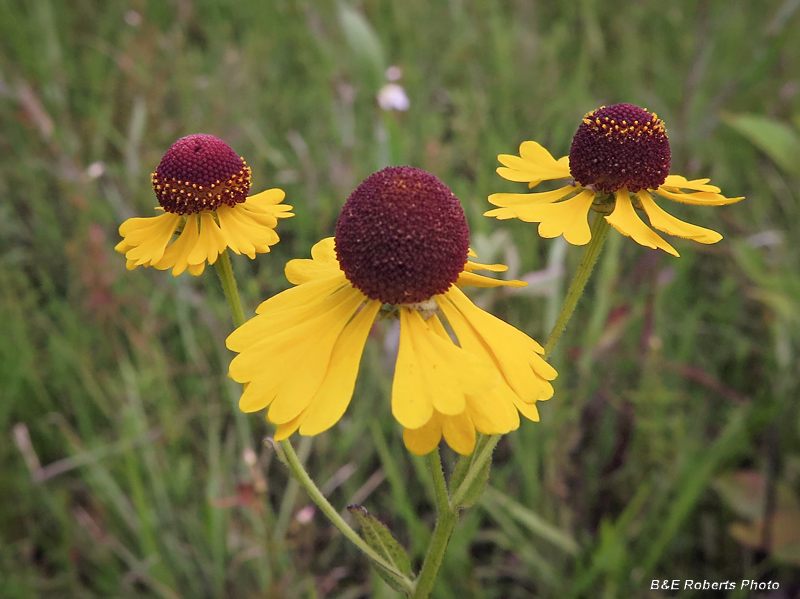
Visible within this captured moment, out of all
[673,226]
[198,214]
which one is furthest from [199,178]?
[673,226]

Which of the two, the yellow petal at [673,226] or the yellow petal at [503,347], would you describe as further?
the yellow petal at [673,226]

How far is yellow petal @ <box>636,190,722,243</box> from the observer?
101 centimetres

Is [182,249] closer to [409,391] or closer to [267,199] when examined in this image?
[267,199]

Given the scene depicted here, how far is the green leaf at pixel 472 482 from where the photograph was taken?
41.0 inches

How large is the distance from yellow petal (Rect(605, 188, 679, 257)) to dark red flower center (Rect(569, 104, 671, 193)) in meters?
0.03

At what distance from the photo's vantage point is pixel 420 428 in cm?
85

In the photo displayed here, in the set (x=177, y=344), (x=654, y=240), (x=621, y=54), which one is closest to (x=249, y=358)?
(x=654, y=240)

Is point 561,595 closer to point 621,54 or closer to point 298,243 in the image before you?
point 298,243

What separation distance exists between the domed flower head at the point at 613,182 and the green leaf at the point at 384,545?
0.56 m

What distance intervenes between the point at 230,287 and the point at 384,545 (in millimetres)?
521

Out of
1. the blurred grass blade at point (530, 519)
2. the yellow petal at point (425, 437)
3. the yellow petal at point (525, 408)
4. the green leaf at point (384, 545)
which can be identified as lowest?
the blurred grass blade at point (530, 519)

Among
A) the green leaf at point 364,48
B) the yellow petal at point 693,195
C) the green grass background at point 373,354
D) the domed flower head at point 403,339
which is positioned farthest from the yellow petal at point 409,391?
the green leaf at point 364,48

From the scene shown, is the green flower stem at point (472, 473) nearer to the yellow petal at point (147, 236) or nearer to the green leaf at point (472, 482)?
the green leaf at point (472, 482)

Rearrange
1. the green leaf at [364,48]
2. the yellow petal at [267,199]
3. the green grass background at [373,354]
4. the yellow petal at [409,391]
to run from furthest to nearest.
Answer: the green leaf at [364,48]
the green grass background at [373,354]
the yellow petal at [267,199]
the yellow petal at [409,391]
